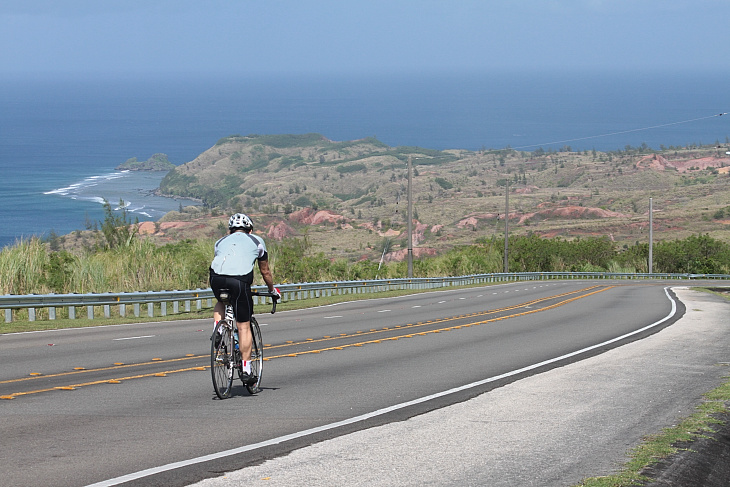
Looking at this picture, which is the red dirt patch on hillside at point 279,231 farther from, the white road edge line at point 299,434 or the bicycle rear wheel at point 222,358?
the bicycle rear wheel at point 222,358

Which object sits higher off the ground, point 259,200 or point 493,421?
point 259,200

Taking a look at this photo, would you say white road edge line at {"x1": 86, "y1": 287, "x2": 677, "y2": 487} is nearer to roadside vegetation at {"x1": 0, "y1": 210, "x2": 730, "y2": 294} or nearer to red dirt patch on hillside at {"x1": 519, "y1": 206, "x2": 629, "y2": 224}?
roadside vegetation at {"x1": 0, "y1": 210, "x2": 730, "y2": 294}

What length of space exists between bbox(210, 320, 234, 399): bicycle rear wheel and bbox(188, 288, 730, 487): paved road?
89.9 inches

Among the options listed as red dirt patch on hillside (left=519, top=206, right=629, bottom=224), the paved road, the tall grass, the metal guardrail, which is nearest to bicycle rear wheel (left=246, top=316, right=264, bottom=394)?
the paved road

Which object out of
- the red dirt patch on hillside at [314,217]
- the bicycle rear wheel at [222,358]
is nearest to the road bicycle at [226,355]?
the bicycle rear wheel at [222,358]

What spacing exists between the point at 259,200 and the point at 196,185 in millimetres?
24511

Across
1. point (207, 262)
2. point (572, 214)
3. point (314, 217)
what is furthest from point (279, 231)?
point (207, 262)

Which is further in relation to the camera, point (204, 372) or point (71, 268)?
point (71, 268)

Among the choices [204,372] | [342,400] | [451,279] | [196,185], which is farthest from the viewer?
[196,185]

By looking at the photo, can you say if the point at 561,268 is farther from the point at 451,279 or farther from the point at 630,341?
the point at 630,341

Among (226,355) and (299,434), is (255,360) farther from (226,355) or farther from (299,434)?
(299,434)

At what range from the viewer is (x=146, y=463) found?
7578mm

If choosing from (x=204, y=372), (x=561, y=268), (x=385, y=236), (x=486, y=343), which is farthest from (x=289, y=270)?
(x=385, y=236)

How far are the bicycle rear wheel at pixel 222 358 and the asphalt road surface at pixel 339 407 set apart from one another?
0.25m
